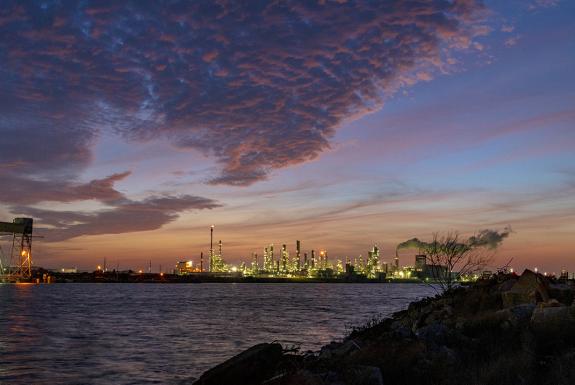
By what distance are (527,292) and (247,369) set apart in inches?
448

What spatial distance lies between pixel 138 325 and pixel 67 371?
2255 cm

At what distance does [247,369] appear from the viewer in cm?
1568

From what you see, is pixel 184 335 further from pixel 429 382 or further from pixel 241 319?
pixel 429 382

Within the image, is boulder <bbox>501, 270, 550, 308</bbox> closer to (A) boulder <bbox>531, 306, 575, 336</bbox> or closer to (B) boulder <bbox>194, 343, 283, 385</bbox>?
(A) boulder <bbox>531, 306, 575, 336</bbox>

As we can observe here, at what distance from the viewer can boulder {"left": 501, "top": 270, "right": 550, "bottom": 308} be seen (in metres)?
19.7

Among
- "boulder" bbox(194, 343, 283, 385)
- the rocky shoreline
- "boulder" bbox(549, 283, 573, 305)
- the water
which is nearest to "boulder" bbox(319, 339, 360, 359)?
the rocky shoreline

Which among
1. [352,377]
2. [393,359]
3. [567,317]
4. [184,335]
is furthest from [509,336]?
[184,335]

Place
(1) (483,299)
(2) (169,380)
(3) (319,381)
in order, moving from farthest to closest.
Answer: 1. (1) (483,299)
2. (2) (169,380)
3. (3) (319,381)

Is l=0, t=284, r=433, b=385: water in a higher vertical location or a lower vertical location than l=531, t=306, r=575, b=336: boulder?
lower

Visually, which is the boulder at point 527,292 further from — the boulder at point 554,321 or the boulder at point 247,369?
the boulder at point 247,369

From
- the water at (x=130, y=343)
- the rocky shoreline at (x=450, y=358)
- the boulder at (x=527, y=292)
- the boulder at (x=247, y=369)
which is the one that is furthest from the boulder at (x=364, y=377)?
the water at (x=130, y=343)

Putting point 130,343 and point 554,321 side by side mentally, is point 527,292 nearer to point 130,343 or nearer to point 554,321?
point 554,321

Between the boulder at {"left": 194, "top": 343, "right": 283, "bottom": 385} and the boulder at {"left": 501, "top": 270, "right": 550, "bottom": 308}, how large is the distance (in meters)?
9.81

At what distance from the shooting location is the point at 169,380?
2050 centimetres
